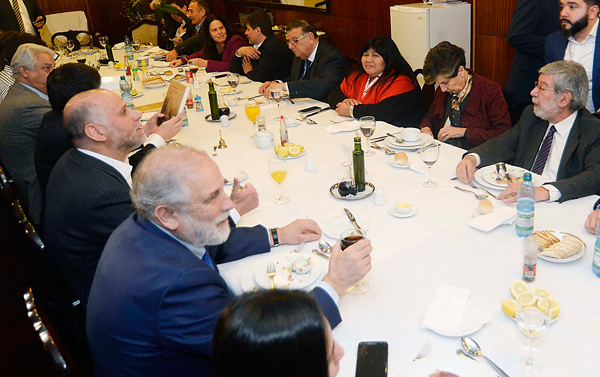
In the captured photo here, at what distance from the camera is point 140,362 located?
1.32m

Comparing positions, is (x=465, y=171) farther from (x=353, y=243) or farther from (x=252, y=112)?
(x=252, y=112)

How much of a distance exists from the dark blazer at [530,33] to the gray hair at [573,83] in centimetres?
138

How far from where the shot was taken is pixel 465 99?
3.11 metres

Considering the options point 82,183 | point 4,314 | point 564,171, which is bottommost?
point 4,314

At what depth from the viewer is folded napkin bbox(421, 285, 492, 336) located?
52.5 inches

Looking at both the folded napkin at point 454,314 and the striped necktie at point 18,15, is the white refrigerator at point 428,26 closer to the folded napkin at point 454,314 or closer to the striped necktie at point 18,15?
the folded napkin at point 454,314

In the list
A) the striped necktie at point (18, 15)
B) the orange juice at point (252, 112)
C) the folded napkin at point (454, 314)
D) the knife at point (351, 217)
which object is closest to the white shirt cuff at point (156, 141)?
the orange juice at point (252, 112)

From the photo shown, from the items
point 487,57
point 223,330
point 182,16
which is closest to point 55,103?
point 223,330

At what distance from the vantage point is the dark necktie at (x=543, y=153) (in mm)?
2479

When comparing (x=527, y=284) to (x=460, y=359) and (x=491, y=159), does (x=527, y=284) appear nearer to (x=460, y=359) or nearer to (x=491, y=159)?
(x=460, y=359)

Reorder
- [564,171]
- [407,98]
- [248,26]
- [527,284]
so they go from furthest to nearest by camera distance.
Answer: [248,26] < [407,98] < [564,171] < [527,284]

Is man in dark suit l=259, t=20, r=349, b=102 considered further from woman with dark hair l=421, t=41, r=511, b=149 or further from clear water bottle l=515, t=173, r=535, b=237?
clear water bottle l=515, t=173, r=535, b=237

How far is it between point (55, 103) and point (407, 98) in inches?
87.9

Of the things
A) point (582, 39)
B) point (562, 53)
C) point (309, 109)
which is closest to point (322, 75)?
point (309, 109)
